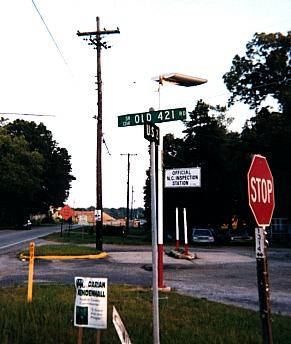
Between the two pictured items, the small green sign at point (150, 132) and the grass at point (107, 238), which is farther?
the grass at point (107, 238)

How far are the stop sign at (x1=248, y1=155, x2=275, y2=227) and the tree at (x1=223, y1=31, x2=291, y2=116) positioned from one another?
34156mm

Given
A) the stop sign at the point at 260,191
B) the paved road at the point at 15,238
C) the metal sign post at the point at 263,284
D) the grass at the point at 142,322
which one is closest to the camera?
the stop sign at the point at 260,191

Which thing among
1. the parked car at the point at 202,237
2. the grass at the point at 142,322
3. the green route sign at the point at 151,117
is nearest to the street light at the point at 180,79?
the green route sign at the point at 151,117

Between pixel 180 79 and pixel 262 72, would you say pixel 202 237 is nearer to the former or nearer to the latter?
pixel 262 72

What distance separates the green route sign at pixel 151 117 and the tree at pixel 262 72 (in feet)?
102

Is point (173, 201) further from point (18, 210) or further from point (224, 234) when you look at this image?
point (18, 210)

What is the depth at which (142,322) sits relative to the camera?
755 centimetres

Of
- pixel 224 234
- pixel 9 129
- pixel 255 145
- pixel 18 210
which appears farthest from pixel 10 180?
pixel 255 145

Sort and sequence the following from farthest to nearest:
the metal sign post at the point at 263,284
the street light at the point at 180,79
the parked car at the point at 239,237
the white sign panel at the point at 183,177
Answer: the parked car at the point at 239,237 → the white sign panel at the point at 183,177 → the street light at the point at 180,79 → the metal sign post at the point at 263,284

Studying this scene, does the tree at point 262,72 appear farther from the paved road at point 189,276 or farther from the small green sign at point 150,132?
the small green sign at point 150,132

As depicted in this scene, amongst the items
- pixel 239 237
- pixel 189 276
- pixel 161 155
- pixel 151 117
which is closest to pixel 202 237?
pixel 239 237

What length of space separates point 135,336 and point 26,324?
168 centimetres

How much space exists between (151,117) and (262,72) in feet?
120

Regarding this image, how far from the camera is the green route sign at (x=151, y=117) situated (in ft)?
26.3
